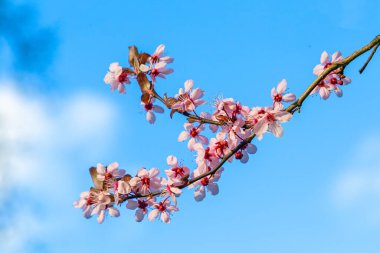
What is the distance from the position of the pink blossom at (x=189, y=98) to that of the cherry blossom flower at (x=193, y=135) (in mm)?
300

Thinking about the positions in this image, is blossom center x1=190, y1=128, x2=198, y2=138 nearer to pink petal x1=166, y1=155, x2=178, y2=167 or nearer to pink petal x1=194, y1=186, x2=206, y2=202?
pink petal x1=166, y1=155, x2=178, y2=167

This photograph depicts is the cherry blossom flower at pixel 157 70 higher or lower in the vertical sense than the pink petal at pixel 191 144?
higher

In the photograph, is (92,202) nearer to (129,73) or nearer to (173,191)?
(173,191)

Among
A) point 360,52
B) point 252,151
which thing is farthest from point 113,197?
point 360,52

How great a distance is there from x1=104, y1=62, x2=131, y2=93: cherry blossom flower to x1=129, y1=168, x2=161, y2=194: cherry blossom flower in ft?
3.02

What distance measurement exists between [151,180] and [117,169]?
0.37 metres

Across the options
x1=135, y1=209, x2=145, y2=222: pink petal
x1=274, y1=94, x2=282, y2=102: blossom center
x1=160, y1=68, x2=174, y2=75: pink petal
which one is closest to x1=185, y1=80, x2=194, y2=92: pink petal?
x1=160, y1=68, x2=174, y2=75: pink petal

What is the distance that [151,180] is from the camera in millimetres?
5875

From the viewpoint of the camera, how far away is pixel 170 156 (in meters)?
6.02

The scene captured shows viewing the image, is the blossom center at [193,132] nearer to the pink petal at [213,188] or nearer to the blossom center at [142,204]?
the pink petal at [213,188]

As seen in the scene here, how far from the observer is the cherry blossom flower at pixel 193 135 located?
599 centimetres

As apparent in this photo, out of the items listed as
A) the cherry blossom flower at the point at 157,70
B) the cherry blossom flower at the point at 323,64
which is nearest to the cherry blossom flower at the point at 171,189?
the cherry blossom flower at the point at 157,70

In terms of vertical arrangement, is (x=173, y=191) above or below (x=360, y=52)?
below

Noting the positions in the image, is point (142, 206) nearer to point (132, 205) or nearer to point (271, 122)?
point (132, 205)
